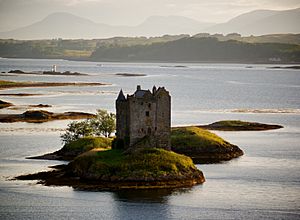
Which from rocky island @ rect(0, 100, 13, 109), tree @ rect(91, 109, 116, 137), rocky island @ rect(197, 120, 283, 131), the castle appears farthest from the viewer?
rocky island @ rect(0, 100, 13, 109)

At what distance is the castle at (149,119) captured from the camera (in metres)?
86.8

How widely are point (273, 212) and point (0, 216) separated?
2467 cm

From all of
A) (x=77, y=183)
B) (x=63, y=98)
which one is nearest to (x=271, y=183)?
(x=77, y=183)

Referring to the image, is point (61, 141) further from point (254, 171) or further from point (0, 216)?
point (0, 216)

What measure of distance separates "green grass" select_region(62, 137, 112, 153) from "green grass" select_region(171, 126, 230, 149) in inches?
416

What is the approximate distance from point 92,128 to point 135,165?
27628 mm

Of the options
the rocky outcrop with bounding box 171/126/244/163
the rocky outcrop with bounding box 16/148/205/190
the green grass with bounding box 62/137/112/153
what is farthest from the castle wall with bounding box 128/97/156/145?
the rocky outcrop with bounding box 171/126/244/163

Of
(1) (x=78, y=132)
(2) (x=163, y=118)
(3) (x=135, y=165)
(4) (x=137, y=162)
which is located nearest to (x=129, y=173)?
(3) (x=135, y=165)

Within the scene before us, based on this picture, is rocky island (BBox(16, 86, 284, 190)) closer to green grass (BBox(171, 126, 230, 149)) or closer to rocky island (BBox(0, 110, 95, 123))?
green grass (BBox(171, 126, 230, 149))

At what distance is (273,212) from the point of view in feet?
228

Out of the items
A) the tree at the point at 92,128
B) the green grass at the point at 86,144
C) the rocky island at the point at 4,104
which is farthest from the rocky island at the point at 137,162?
the rocky island at the point at 4,104

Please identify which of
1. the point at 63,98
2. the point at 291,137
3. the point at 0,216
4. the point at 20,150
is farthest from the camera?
the point at 63,98

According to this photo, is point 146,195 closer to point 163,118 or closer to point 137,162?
point 137,162

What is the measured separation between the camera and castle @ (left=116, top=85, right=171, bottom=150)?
86812mm
